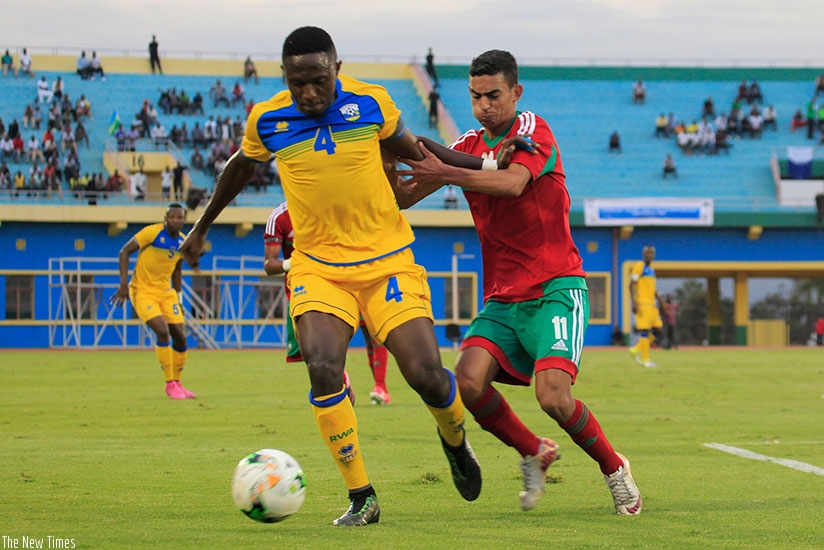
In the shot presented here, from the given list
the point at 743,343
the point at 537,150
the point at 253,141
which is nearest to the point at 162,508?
the point at 253,141

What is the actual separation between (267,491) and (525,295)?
2009 millimetres

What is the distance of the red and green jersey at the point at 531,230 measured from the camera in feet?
22.9

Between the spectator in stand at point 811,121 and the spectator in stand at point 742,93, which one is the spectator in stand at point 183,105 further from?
the spectator in stand at point 811,121

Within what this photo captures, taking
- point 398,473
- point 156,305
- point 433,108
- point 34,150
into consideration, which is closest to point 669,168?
point 433,108

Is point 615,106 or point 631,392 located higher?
point 615,106

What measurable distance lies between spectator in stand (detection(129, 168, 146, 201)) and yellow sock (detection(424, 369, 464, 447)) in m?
38.9

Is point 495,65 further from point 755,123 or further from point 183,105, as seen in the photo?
point 755,123

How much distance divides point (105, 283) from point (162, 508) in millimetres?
37668

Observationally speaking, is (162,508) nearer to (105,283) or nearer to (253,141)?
(253,141)

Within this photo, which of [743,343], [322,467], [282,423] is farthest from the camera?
[743,343]

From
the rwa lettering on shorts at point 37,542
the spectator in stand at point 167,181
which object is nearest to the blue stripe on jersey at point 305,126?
the rwa lettering on shorts at point 37,542

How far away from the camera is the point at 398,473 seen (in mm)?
8547

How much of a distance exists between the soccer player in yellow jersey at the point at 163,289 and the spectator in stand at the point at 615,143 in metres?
36.4

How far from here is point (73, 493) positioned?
23.7 ft
